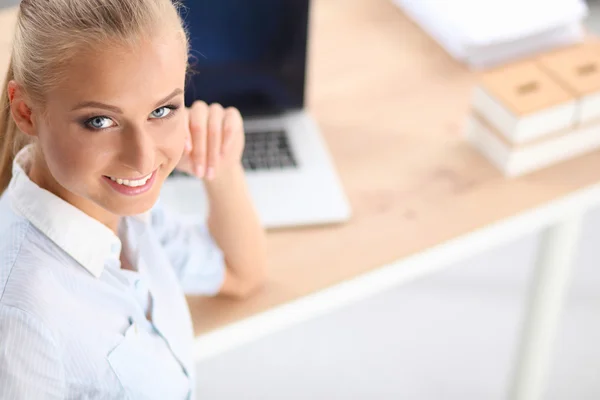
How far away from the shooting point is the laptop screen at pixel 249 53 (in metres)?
1.35

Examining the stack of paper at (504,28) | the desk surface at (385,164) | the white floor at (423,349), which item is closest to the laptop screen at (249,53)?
the desk surface at (385,164)

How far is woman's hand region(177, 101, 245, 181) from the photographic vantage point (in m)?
1.12

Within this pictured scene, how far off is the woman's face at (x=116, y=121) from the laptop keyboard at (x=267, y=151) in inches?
22.2

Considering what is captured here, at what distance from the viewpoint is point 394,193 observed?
1.37 metres

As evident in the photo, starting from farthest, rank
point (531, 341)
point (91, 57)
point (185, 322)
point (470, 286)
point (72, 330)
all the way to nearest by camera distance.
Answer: point (470, 286), point (531, 341), point (185, 322), point (72, 330), point (91, 57)

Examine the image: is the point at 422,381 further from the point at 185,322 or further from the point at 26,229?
the point at 26,229

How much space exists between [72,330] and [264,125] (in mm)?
674

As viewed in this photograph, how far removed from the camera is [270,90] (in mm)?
1437

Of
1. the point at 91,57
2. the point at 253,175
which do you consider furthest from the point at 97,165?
the point at 253,175

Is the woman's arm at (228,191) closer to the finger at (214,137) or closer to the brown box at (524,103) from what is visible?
the finger at (214,137)

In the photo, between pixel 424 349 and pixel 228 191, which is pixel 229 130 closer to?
pixel 228 191

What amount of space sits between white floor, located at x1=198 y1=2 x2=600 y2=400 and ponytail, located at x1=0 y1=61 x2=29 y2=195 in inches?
44.7

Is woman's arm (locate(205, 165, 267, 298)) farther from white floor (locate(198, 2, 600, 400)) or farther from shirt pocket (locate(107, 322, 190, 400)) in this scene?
white floor (locate(198, 2, 600, 400))

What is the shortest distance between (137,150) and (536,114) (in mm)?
806
